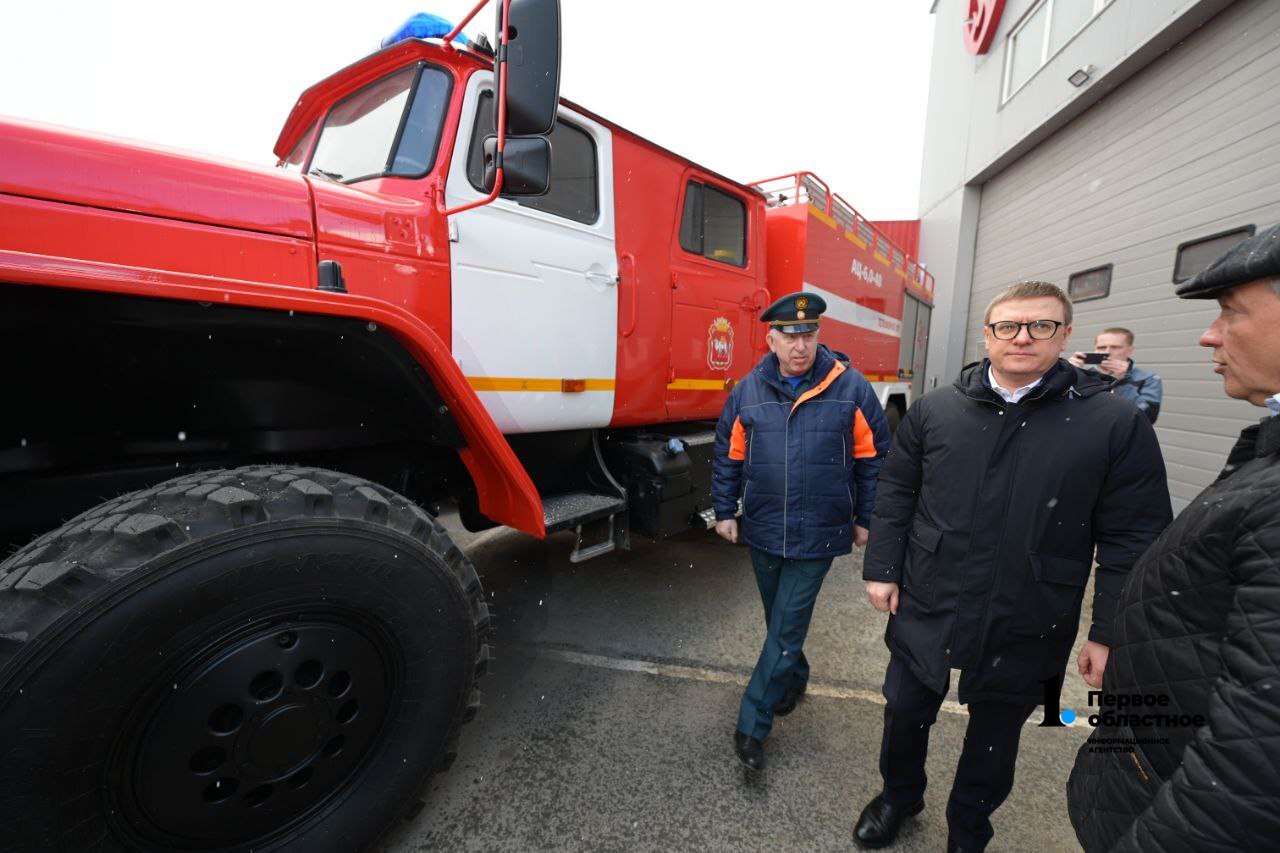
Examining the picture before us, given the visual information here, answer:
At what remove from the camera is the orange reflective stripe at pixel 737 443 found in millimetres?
2264

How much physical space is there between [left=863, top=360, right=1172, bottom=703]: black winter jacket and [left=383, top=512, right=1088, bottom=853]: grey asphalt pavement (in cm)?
68

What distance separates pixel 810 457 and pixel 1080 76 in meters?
6.80

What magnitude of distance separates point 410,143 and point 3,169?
1101 millimetres

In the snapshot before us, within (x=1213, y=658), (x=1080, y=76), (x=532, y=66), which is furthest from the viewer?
(x=1080, y=76)

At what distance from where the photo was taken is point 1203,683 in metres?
0.89

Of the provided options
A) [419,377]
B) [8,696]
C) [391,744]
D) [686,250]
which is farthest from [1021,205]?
[8,696]

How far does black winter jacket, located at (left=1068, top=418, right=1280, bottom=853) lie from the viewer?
73 cm

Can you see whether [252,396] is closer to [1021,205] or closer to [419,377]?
[419,377]

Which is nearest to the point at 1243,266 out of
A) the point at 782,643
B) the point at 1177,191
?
the point at 782,643

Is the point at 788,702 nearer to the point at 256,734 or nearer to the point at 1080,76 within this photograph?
the point at 256,734

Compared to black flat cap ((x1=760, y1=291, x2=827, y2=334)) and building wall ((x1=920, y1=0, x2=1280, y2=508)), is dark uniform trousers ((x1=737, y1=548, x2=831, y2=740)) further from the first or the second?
building wall ((x1=920, y1=0, x2=1280, y2=508))

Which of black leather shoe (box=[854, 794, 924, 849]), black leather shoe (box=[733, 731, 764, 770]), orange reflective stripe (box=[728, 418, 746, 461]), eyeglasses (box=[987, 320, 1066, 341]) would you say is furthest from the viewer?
orange reflective stripe (box=[728, 418, 746, 461])

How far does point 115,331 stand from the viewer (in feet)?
4.50

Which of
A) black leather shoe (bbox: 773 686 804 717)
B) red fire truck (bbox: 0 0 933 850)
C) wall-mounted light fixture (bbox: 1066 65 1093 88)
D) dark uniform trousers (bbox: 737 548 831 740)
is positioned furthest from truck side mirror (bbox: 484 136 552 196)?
wall-mounted light fixture (bbox: 1066 65 1093 88)
